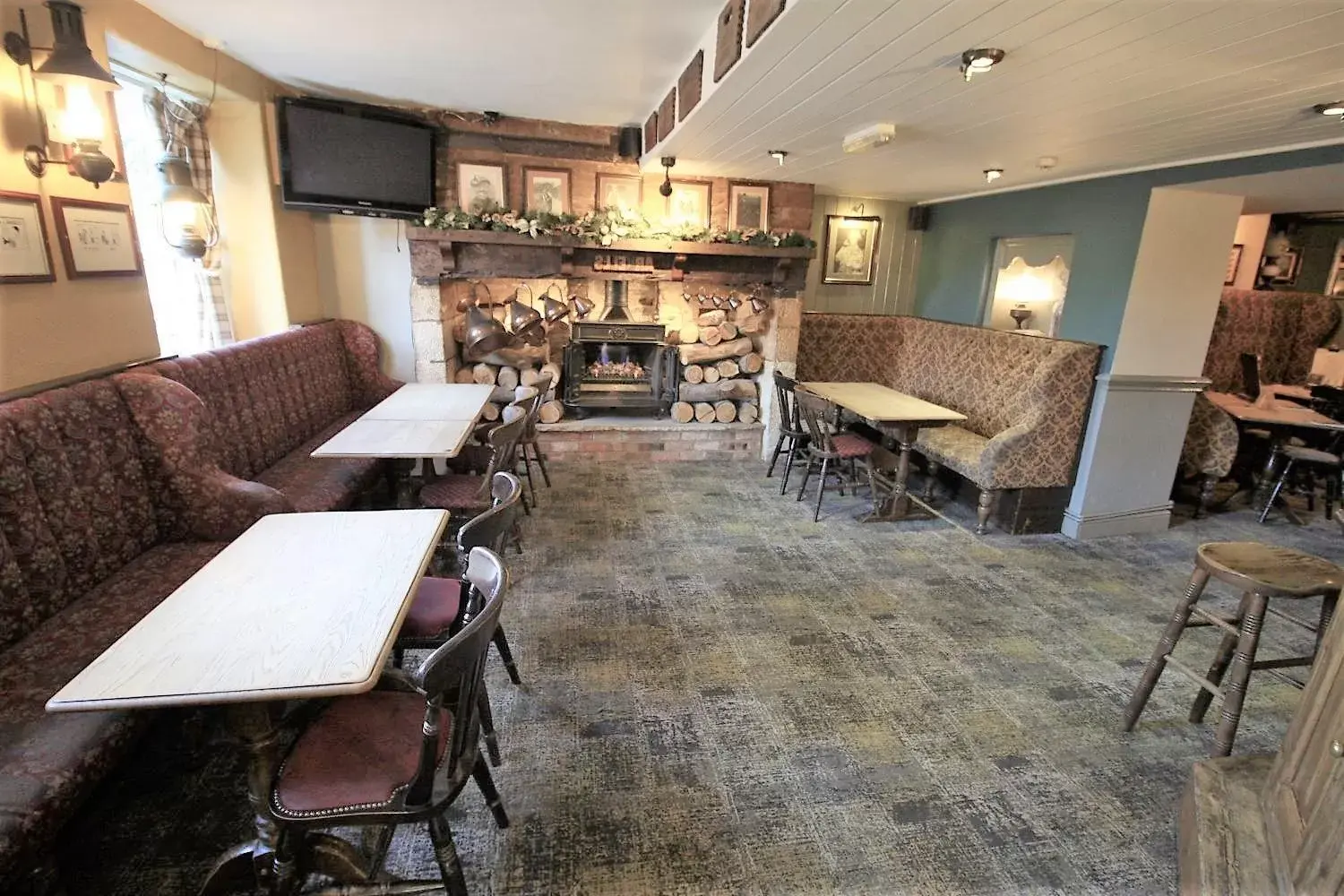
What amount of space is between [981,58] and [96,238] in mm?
3032

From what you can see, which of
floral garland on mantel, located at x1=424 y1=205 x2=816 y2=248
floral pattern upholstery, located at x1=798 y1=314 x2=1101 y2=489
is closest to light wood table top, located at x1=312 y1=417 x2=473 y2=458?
floral garland on mantel, located at x1=424 y1=205 x2=816 y2=248

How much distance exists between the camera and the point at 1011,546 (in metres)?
3.57

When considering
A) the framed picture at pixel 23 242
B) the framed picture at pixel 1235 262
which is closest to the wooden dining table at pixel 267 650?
the framed picture at pixel 23 242

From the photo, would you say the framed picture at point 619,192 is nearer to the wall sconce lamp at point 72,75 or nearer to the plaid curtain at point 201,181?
the plaid curtain at point 201,181

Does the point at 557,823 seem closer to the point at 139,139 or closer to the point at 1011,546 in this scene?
the point at 1011,546

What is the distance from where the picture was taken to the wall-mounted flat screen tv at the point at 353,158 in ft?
11.8

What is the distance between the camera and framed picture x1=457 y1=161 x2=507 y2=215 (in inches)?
166

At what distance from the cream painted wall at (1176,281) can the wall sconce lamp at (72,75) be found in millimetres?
4584

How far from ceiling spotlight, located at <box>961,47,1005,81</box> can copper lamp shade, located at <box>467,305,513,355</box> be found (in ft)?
9.74

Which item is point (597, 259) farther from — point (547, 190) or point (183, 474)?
point (183, 474)

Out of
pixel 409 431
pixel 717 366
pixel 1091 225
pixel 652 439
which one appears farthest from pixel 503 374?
pixel 1091 225

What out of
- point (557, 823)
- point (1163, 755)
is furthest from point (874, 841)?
point (1163, 755)

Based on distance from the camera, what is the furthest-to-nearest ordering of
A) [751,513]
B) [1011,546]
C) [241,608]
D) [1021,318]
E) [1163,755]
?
[1021,318] → [751,513] → [1011,546] → [1163,755] → [241,608]

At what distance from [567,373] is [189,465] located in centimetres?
285
